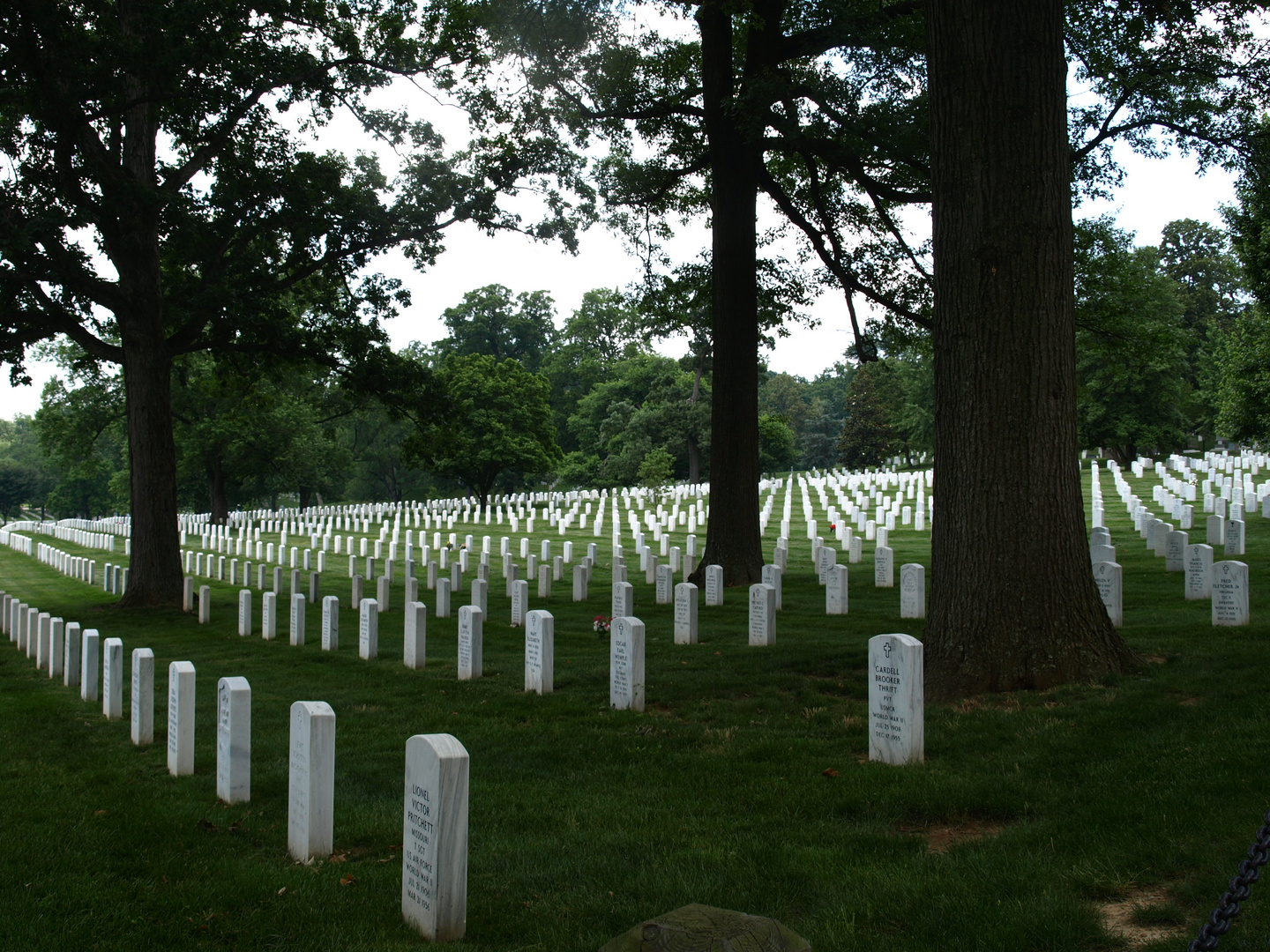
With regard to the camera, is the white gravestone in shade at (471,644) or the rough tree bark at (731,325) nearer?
the white gravestone in shade at (471,644)

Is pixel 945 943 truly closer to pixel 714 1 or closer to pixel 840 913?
pixel 840 913

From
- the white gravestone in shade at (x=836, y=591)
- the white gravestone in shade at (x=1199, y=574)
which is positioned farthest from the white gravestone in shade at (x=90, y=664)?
the white gravestone in shade at (x=1199, y=574)

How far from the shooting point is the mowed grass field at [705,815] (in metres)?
3.74

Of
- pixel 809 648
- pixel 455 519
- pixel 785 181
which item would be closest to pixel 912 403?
pixel 455 519

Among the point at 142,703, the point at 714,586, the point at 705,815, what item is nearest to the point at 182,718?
the point at 142,703

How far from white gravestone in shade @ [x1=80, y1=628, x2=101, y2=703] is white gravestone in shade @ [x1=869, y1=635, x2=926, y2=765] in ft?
26.6

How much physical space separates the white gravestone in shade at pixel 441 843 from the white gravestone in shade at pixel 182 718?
3.57m

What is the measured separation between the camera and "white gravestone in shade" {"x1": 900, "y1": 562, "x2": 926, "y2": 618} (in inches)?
485

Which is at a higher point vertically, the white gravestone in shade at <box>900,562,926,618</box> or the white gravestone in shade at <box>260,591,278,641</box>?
the white gravestone in shade at <box>900,562,926,618</box>

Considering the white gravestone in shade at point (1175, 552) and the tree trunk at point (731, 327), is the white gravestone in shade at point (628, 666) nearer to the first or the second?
the tree trunk at point (731, 327)

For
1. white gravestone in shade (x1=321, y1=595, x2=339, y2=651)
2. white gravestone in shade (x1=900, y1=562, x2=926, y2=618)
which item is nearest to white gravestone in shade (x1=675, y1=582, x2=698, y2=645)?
white gravestone in shade (x1=900, y1=562, x2=926, y2=618)

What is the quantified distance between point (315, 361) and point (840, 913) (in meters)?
18.7

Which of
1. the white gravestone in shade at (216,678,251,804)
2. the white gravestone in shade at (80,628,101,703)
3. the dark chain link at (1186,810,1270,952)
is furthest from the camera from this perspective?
the white gravestone in shade at (80,628,101,703)

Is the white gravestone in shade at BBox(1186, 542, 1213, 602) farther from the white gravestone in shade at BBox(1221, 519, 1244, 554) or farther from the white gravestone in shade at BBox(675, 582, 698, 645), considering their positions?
the white gravestone in shade at BBox(675, 582, 698, 645)
